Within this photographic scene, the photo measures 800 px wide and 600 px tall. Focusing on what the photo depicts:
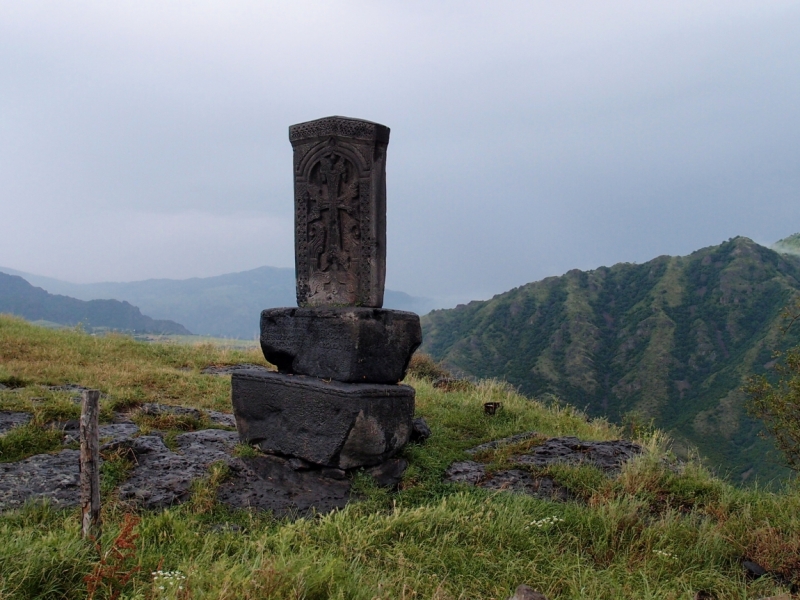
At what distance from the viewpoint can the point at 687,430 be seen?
28.4 meters

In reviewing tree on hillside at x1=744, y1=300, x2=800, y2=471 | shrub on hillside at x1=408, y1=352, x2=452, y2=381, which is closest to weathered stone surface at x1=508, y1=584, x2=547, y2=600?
tree on hillside at x1=744, y1=300, x2=800, y2=471

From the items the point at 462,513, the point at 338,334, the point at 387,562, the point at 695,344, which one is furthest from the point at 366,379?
the point at 695,344

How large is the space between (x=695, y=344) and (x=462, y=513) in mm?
37388

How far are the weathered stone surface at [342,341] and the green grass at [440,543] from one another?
962mm

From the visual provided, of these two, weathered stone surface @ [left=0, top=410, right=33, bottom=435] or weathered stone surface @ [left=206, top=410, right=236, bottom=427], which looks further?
weathered stone surface @ [left=206, top=410, right=236, bottom=427]

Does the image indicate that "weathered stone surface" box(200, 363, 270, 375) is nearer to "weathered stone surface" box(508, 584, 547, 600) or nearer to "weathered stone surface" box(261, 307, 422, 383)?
"weathered stone surface" box(261, 307, 422, 383)

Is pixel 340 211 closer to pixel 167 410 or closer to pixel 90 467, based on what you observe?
pixel 167 410

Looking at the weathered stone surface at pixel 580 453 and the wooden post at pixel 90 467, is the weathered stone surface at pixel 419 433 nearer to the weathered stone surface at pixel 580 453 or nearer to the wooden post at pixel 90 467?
the weathered stone surface at pixel 580 453

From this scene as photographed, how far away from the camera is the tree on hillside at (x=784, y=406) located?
7.63 m

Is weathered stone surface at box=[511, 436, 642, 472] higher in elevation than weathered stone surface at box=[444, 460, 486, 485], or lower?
higher

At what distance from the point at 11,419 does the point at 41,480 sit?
5.97ft

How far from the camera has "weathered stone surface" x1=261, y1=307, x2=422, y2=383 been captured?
223 inches

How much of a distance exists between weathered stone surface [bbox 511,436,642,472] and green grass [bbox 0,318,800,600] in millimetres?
380

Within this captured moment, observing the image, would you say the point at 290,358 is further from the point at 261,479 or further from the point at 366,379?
the point at 261,479
